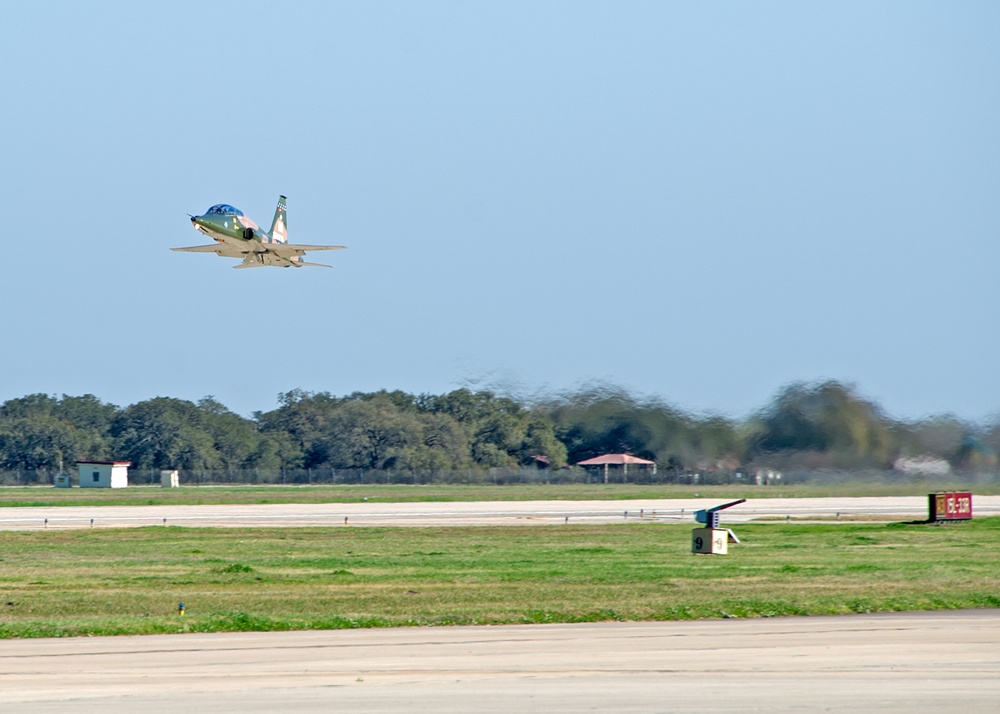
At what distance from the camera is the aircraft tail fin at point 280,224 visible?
59.4 m

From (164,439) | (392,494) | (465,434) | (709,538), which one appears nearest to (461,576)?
(709,538)

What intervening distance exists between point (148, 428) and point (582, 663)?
13099 centimetres

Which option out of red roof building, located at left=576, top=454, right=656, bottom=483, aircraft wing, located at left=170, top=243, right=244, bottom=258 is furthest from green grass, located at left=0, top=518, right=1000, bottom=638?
red roof building, located at left=576, top=454, right=656, bottom=483

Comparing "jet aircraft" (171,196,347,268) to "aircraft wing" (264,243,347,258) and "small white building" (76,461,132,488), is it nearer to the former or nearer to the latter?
"aircraft wing" (264,243,347,258)

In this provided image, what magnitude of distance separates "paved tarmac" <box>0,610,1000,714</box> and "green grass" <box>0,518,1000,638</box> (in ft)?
7.08

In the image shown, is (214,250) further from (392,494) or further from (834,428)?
(392,494)

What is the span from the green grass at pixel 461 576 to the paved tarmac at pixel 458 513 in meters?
7.93

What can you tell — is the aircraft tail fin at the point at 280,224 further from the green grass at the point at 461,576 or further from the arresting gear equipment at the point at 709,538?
the arresting gear equipment at the point at 709,538

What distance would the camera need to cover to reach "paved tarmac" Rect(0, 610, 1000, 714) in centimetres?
1695

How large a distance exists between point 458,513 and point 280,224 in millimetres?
20501

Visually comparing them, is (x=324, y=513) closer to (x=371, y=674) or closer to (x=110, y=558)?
(x=110, y=558)

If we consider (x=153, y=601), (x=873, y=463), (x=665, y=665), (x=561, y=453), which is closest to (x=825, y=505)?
(x=873, y=463)

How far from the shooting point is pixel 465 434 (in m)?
130

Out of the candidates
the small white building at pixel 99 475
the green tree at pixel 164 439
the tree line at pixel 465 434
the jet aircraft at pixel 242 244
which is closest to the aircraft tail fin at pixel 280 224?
the jet aircraft at pixel 242 244
